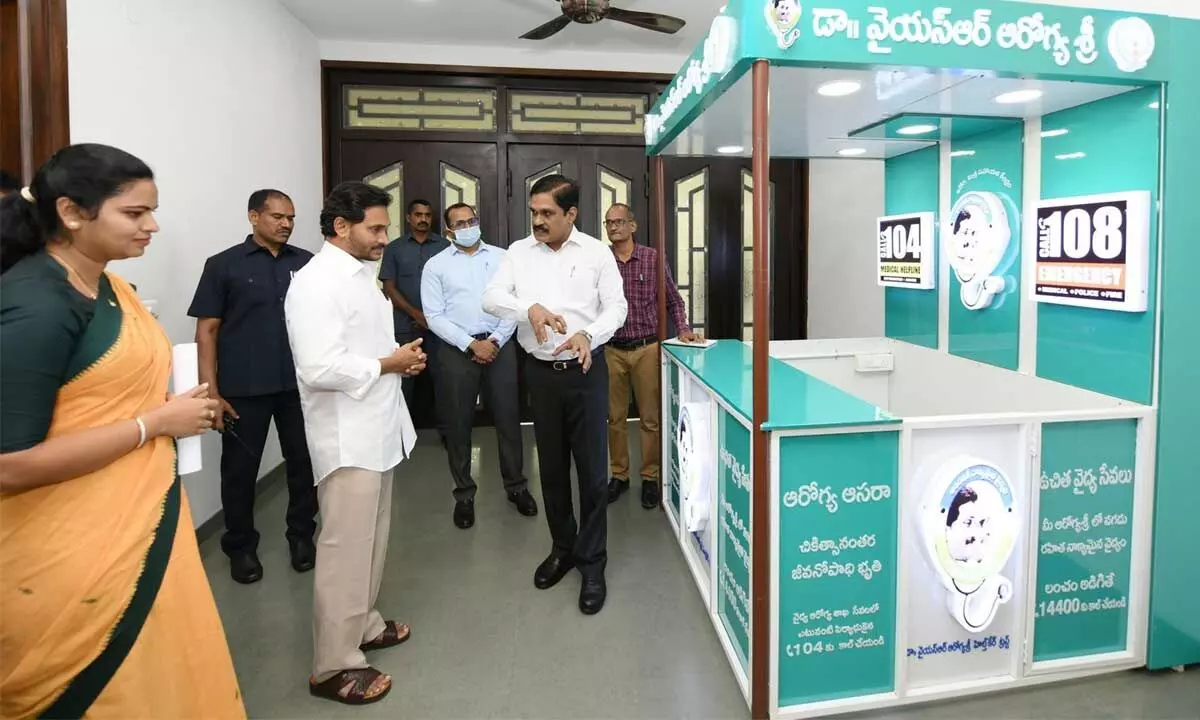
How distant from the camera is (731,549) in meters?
2.34

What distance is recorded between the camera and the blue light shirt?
3.64m

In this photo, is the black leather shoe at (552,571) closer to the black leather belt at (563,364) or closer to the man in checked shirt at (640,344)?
the black leather belt at (563,364)

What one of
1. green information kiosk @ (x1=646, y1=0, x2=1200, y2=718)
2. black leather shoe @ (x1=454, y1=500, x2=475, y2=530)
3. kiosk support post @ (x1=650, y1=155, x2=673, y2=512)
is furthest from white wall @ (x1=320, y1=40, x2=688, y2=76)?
black leather shoe @ (x1=454, y1=500, x2=475, y2=530)

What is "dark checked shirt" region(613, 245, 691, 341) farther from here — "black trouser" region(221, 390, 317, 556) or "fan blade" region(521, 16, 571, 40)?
"black trouser" region(221, 390, 317, 556)

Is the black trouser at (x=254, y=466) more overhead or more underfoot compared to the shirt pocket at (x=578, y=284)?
more underfoot

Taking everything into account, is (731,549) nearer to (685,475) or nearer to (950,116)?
(685,475)

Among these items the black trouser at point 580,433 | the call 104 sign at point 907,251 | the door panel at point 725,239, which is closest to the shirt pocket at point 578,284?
the black trouser at point 580,433

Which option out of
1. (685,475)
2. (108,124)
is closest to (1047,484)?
(685,475)

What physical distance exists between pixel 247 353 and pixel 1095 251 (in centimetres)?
304

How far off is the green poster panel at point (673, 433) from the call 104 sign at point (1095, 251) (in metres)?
1.49

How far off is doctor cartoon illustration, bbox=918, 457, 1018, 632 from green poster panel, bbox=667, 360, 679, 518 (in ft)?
4.65

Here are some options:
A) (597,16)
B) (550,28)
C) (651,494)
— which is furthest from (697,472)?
(550,28)

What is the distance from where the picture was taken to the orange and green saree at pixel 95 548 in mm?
1271

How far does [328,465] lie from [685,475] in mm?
1323
